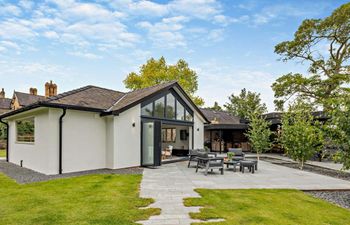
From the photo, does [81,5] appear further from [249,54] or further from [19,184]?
[249,54]

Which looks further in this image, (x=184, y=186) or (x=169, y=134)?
(x=169, y=134)

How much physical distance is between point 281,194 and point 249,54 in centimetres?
1296

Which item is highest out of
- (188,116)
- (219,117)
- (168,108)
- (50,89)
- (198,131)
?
(50,89)

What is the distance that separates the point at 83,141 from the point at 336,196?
377 inches

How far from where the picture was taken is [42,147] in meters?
9.63

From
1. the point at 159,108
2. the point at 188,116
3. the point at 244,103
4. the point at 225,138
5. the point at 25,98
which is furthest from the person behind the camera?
the point at 244,103

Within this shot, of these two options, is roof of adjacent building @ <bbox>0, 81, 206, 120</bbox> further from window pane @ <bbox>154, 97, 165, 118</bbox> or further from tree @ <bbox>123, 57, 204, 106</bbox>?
tree @ <bbox>123, 57, 204, 106</bbox>

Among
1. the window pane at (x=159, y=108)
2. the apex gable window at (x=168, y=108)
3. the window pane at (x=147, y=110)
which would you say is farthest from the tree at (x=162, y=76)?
the window pane at (x=147, y=110)

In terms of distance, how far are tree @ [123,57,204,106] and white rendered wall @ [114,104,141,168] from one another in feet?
63.5

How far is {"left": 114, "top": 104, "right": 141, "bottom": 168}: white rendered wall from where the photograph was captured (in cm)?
1056

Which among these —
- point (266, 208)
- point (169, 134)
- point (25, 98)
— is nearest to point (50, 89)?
point (25, 98)

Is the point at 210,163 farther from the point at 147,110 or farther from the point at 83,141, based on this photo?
the point at 83,141

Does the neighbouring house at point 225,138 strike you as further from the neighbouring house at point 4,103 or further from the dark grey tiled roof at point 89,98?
the neighbouring house at point 4,103

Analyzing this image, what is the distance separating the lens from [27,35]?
12258 mm
